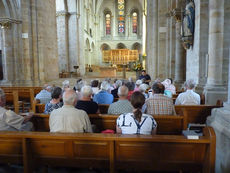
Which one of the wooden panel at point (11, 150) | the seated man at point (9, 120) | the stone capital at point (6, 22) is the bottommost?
the wooden panel at point (11, 150)

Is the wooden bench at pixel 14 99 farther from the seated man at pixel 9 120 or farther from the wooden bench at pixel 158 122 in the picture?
the seated man at pixel 9 120

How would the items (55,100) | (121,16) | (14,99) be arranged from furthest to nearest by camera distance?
(121,16), (14,99), (55,100)

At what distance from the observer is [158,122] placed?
9.66ft

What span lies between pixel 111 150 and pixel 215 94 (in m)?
4.16

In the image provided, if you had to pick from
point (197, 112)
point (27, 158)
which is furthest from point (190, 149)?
point (197, 112)

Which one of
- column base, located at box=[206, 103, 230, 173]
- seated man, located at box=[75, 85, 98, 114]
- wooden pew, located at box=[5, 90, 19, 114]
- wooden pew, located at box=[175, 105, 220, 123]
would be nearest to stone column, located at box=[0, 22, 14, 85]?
wooden pew, located at box=[5, 90, 19, 114]

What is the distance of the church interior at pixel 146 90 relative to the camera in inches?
75.8

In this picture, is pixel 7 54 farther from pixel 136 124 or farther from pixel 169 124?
pixel 136 124

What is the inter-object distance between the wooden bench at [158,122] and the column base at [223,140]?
45 cm

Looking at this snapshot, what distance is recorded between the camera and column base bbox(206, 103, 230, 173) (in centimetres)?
223

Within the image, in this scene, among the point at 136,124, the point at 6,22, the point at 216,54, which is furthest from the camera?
the point at 6,22

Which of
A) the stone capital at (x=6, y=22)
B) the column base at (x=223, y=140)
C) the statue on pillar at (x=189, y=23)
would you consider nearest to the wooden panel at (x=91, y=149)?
the column base at (x=223, y=140)

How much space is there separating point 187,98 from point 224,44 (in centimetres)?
227

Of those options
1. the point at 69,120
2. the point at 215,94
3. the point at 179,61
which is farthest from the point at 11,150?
the point at 179,61
